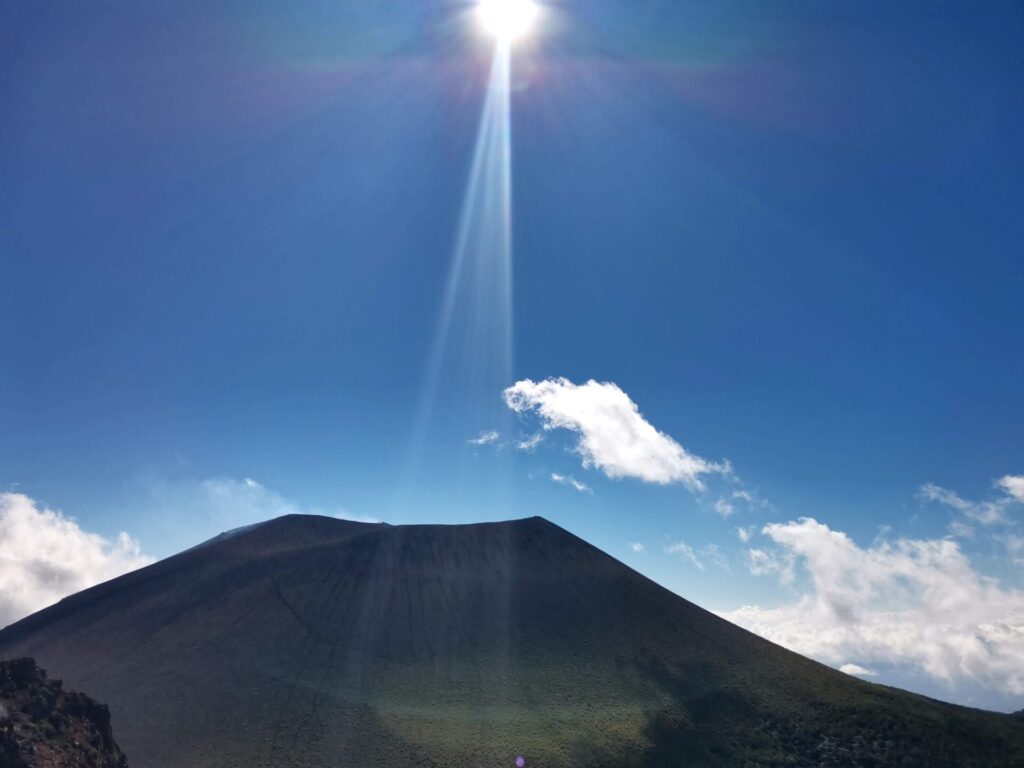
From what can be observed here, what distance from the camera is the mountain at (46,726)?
35.9 meters

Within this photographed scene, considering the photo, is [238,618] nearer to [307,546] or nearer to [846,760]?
[307,546]

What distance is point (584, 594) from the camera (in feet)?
303

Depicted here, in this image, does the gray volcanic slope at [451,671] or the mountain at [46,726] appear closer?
the mountain at [46,726]

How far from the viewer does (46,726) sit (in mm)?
40125

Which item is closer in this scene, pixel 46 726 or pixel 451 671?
pixel 46 726

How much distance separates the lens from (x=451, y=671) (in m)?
72.4

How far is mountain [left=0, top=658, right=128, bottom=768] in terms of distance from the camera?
3588 centimetres

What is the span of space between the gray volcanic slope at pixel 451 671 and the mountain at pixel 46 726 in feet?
32.6

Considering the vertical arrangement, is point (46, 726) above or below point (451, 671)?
below

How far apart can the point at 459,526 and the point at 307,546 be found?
27085 millimetres

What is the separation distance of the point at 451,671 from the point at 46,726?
1645 inches

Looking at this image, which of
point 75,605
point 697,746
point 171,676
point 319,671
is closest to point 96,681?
point 171,676

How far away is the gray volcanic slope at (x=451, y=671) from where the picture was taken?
188 feet

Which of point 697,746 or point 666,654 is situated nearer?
point 697,746
